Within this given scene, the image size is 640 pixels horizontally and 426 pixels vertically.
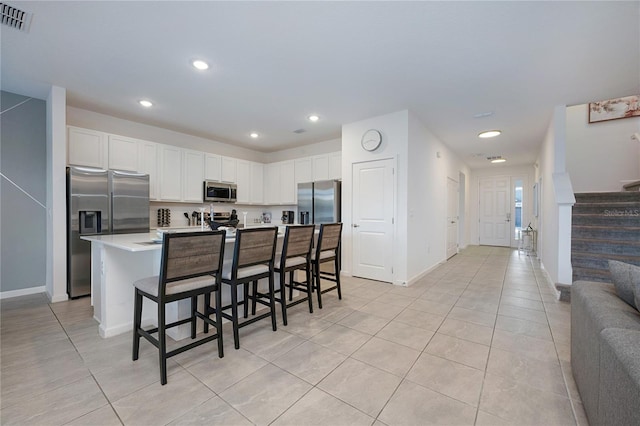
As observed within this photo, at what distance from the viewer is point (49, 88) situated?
11.0ft

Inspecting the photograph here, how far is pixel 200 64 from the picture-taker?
108 inches

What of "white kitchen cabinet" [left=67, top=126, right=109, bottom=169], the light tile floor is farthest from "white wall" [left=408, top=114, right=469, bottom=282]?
"white kitchen cabinet" [left=67, top=126, right=109, bottom=169]

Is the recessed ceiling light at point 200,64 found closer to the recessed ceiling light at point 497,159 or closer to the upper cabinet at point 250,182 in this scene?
the upper cabinet at point 250,182

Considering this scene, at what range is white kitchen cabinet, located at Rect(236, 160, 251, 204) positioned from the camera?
5930 millimetres

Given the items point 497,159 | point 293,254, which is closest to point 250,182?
point 293,254

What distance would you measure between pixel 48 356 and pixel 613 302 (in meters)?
3.82

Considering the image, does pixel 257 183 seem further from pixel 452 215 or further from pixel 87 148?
pixel 452 215

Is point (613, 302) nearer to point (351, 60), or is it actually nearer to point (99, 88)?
point (351, 60)

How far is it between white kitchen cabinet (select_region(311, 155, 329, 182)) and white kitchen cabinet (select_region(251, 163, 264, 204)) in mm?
1509

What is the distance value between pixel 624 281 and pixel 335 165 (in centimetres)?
433

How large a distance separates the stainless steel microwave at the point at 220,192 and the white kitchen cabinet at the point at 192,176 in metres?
0.12

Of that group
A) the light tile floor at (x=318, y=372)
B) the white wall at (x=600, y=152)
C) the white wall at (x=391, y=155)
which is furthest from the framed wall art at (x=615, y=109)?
the light tile floor at (x=318, y=372)

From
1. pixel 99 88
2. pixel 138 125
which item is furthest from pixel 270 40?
pixel 138 125

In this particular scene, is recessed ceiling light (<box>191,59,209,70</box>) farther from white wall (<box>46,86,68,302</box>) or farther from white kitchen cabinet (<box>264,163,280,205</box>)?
white kitchen cabinet (<box>264,163,280,205</box>)
